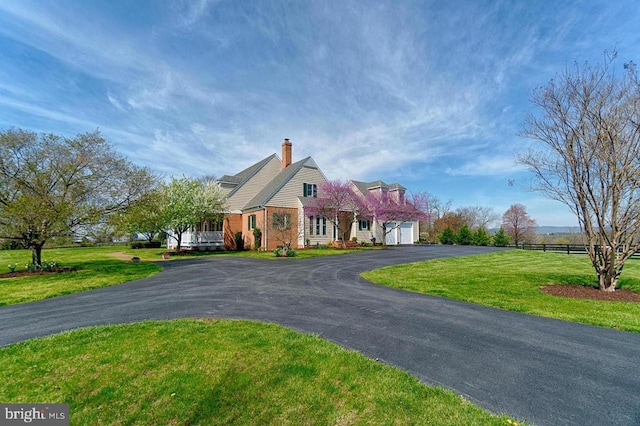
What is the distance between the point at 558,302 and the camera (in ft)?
26.1

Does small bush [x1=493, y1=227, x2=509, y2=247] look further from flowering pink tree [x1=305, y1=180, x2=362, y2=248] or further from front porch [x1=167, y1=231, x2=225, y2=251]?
front porch [x1=167, y1=231, x2=225, y2=251]

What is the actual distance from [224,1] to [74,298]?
12.6 metres

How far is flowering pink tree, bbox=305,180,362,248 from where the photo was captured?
2666 cm

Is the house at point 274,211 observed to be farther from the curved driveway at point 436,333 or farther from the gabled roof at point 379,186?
the curved driveway at point 436,333

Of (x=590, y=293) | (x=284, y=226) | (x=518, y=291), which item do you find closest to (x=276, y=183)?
(x=284, y=226)

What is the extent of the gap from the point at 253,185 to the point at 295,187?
18.1 ft

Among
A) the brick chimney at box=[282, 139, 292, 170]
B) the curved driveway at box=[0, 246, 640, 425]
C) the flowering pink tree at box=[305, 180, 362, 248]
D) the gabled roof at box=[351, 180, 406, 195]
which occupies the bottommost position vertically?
the curved driveway at box=[0, 246, 640, 425]

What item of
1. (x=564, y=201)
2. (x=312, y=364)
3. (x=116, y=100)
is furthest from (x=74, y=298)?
(x=564, y=201)

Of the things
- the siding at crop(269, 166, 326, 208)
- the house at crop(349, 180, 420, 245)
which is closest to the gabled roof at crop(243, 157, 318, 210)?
the siding at crop(269, 166, 326, 208)

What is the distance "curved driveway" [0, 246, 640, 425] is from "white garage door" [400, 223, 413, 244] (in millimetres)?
26006

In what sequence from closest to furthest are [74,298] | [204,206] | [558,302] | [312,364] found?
[312,364], [558,302], [74,298], [204,206]

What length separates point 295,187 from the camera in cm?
2667

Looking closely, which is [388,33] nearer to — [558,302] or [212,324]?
[558,302]
